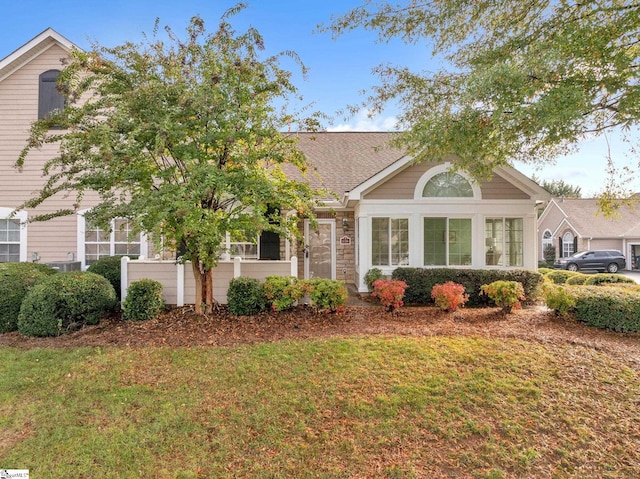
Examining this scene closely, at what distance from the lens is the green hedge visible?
8.19 metres

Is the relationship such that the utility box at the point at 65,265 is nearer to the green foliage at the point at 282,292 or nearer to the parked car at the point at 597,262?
the green foliage at the point at 282,292

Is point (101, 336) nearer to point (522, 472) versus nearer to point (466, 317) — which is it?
point (522, 472)

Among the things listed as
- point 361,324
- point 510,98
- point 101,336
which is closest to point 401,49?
point 510,98

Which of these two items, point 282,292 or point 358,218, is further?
point 358,218

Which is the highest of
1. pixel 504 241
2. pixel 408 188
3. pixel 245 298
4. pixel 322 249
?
pixel 408 188

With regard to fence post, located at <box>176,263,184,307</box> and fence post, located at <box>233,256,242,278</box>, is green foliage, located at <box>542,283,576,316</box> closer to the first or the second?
fence post, located at <box>233,256,242,278</box>

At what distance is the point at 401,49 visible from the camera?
21.0 feet

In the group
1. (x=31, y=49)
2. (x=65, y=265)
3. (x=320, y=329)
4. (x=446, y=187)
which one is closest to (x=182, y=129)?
(x=320, y=329)

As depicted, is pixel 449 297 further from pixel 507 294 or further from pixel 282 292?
pixel 282 292

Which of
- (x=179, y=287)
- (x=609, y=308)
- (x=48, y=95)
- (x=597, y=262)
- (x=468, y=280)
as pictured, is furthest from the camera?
(x=597, y=262)

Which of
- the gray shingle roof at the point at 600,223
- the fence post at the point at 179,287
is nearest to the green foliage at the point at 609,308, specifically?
the fence post at the point at 179,287

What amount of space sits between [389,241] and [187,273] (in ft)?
18.6

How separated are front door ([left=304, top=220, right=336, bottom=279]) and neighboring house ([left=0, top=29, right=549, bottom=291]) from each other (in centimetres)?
4

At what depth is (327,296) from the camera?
21.3 ft
